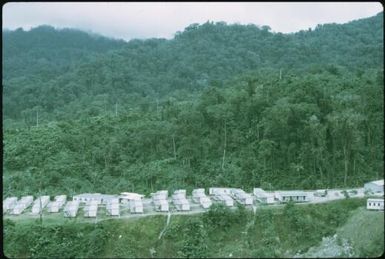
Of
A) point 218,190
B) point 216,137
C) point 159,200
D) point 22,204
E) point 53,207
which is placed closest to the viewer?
point 159,200

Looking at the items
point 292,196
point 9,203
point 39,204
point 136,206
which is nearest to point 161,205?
point 136,206

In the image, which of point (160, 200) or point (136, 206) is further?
point (160, 200)

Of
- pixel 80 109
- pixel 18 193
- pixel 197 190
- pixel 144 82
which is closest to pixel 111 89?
pixel 144 82

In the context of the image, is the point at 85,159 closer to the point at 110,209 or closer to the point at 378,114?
the point at 110,209

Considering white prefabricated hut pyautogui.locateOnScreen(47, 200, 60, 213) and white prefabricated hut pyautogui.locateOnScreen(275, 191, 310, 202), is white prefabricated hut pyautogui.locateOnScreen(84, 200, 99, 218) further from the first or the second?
white prefabricated hut pyautogui.locateOnScreen(275, 191, 310, 202)

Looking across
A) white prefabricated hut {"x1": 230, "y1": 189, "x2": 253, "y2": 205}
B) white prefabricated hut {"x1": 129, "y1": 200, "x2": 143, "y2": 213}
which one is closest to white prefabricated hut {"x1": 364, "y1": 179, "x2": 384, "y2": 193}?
white prefabricated hut {"x1": 230, "y1": 189, "x2": 253, "y2": 205}

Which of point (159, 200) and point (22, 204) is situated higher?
point (159, 200)

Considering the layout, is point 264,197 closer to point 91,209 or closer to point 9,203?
point 91,209

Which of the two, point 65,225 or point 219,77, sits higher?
point 219,77
